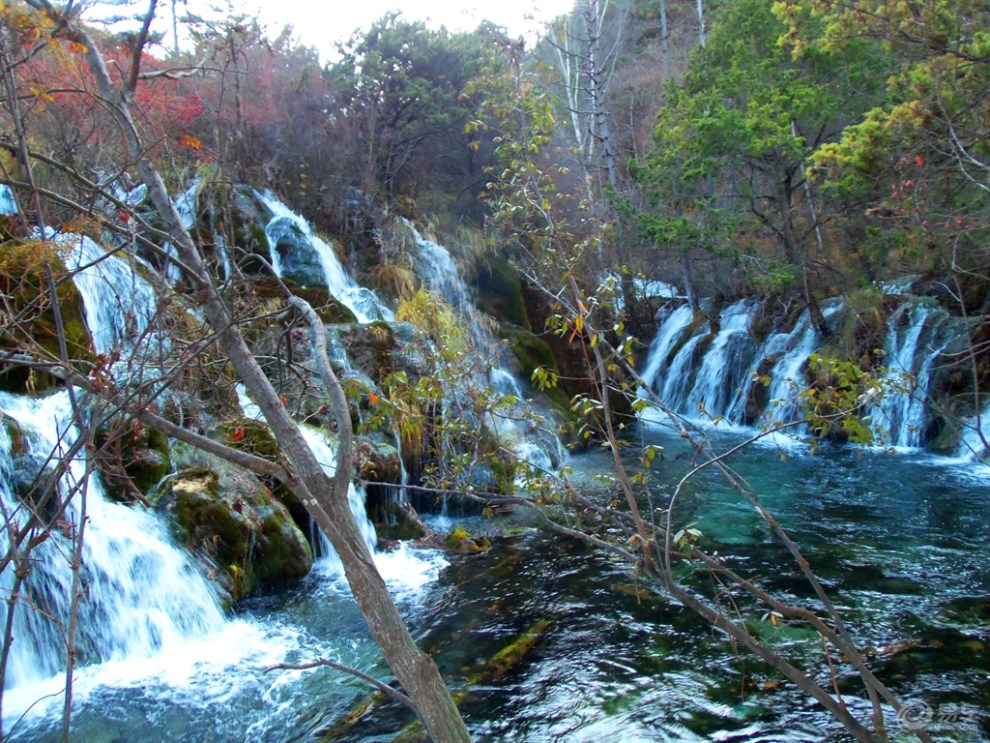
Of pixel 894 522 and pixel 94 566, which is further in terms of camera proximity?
pixel 894 522

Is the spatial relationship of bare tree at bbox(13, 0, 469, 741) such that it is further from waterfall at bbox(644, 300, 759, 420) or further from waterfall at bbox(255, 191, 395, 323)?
waterfall at bbox(644, 300, 759, 420)

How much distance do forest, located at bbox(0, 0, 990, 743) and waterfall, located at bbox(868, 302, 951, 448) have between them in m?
0.09

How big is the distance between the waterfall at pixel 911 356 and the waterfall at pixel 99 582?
10.1 m

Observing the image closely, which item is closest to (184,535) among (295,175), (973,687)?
(973,687)

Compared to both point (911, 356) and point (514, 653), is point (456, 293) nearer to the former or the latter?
point (911, 356)

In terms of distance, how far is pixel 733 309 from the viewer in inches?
713

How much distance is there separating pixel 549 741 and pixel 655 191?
1375 cm

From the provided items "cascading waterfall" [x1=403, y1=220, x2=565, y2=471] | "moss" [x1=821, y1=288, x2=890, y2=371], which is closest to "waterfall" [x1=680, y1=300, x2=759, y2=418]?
"moss" [x1=821, y1=288, x2=890, y2=371]

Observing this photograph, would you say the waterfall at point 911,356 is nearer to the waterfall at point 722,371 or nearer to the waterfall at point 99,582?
the waterfall at point 722,371

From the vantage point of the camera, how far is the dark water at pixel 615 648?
4.66 m

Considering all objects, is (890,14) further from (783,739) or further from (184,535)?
(184,535)

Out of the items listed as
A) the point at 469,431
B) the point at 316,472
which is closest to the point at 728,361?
the point at 469,431

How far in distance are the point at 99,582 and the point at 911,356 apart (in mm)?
12248

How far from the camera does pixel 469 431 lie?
424 centimetres
